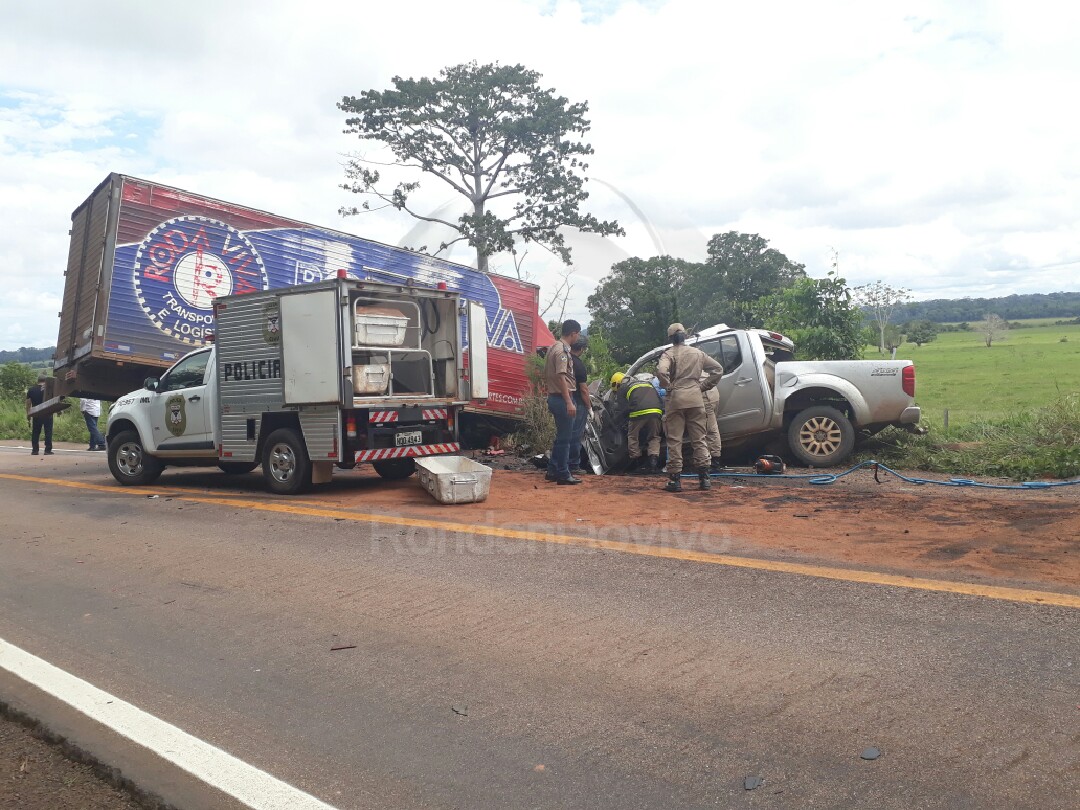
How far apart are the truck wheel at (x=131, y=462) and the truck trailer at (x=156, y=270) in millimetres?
1317

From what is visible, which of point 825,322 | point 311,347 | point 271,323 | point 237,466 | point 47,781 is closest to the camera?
point 47,781

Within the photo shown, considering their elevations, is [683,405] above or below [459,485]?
above

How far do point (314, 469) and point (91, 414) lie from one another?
1194cm

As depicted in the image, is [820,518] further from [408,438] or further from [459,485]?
[408,438]

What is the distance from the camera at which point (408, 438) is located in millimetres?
10094

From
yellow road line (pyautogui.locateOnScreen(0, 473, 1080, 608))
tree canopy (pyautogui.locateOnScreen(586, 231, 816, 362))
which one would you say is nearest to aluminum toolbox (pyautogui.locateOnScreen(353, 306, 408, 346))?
yellow road line (pyautogui.locateOnScreen(0, 473, 1080, 608))

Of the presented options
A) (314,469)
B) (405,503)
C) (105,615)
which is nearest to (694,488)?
(405,503)

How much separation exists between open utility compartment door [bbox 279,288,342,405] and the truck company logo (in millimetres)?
3611

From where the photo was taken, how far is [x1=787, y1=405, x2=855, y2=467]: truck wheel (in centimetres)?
1074

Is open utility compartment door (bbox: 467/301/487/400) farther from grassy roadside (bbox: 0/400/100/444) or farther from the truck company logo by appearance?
grassy roadside (bbox: 0/400/100/444)

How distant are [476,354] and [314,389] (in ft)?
8.37

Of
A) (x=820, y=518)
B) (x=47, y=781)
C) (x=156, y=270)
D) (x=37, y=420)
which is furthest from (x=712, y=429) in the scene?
(x=37, y=420)

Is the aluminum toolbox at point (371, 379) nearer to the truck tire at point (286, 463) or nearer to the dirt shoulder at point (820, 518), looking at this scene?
the truck tire at point (286, 463)

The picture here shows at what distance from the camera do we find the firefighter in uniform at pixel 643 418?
1089 cm
